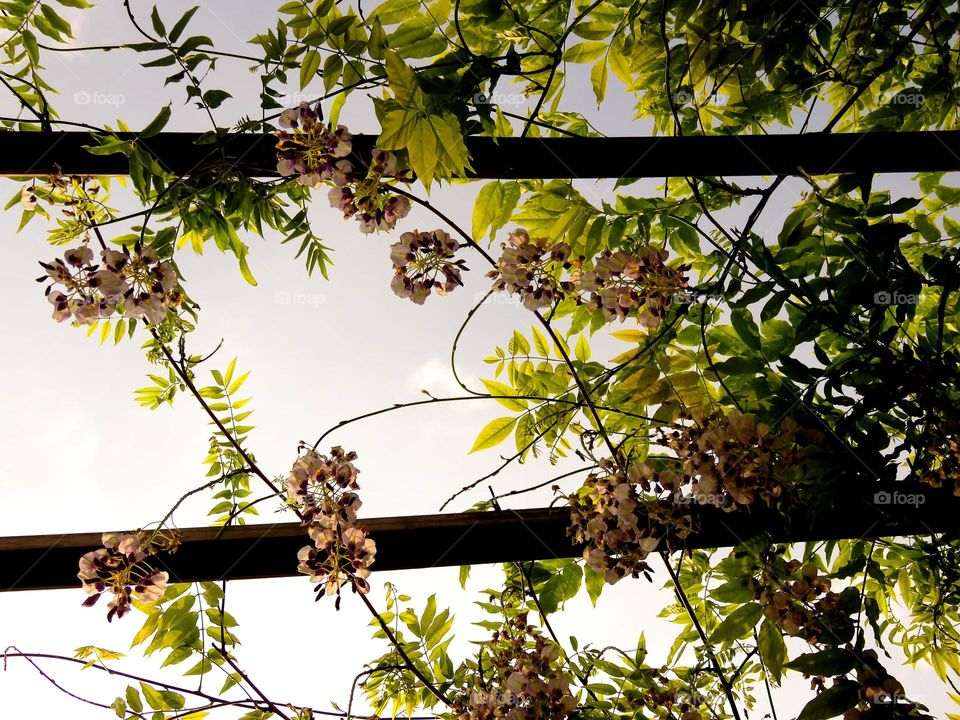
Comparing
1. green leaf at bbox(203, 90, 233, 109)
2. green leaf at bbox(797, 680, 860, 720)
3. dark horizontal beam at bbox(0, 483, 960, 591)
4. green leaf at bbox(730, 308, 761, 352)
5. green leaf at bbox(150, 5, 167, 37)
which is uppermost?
green leaf at bbox(150, 5, 167, 37)

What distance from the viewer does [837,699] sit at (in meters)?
1.19

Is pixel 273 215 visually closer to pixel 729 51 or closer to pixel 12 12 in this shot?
pixel 12 12

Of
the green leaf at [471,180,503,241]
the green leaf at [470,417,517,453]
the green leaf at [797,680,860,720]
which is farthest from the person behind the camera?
the green leaf at [470,417,517,453]

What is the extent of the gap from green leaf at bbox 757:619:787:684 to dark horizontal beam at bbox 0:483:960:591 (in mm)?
217

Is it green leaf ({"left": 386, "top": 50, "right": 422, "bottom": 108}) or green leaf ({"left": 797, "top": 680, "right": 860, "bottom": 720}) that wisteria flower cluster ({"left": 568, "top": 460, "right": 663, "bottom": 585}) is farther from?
green leaf ({"left": 386, "top": 50, "right": 422, "bottom": 108})

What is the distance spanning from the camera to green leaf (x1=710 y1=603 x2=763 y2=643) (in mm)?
1458

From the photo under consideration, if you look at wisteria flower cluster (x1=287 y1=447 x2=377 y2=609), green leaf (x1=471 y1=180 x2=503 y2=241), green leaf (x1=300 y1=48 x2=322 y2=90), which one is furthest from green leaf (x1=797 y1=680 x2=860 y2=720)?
green leaf (x1=300 y1=48 x2=322 y2=90)

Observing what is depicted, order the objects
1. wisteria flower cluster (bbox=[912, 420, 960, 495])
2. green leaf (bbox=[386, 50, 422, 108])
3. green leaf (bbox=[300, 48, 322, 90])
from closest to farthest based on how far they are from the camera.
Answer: green leaf (bbox=[386, 50, 422, 108]) → green leaf (bbox=[300, 48, 322, 90]) → wisteria flower cluster (bbox=[912, 420, 960, 495])

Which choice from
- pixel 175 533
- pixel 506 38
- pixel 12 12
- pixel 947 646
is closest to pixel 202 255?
pixel 12 12

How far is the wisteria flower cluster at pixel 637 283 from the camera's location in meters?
1.44

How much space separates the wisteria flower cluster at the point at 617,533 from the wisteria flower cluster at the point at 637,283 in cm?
40

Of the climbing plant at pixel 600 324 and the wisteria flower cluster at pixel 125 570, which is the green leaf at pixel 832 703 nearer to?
the climbing plant at pixel 600 324

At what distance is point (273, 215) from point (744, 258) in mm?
1247

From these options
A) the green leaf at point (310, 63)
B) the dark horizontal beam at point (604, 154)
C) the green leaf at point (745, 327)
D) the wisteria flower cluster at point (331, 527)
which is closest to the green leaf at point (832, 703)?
the green leaf at point (745, 327)
